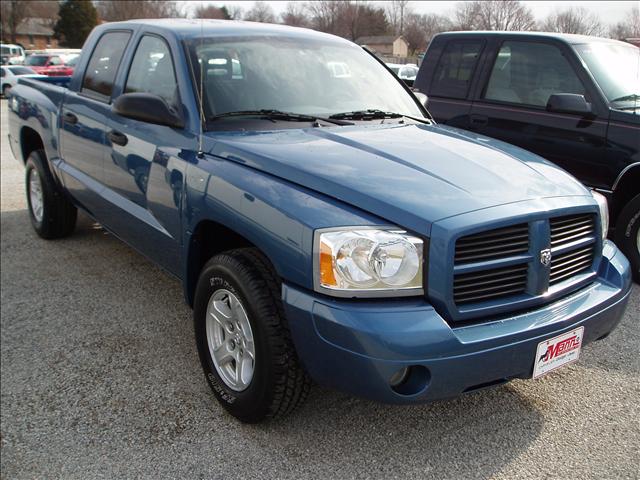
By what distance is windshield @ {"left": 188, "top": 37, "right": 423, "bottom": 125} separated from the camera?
3344 mm

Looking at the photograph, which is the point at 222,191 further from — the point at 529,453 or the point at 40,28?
the point at 40,28

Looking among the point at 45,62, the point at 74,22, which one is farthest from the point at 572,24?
the point at 74,22

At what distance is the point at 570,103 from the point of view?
478cm

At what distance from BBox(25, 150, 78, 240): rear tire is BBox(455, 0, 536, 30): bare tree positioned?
4025 millimetres

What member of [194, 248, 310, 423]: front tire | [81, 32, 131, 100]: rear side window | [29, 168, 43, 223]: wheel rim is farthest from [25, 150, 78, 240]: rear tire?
[194, 248, 310, 423]: front tire

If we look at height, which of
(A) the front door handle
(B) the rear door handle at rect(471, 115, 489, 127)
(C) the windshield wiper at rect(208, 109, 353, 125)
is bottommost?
(B) the rear door handle at rect(471, 115, 489, 127)

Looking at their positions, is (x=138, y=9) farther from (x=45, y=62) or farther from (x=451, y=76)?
(x=451, y=76)

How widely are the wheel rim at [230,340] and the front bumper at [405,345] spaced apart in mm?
402

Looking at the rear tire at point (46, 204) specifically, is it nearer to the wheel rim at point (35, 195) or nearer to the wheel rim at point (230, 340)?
the wheel rim at point (35, 195)

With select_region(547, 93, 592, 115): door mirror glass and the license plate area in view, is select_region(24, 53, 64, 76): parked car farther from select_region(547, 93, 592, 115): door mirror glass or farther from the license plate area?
the license plate area

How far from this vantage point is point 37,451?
2689mm

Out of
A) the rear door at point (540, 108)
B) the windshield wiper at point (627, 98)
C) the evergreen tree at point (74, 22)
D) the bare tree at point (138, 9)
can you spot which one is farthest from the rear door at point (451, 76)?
the evergreen tree at point (74, 22)

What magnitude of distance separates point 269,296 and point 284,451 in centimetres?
69

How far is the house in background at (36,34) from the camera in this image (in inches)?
2664
